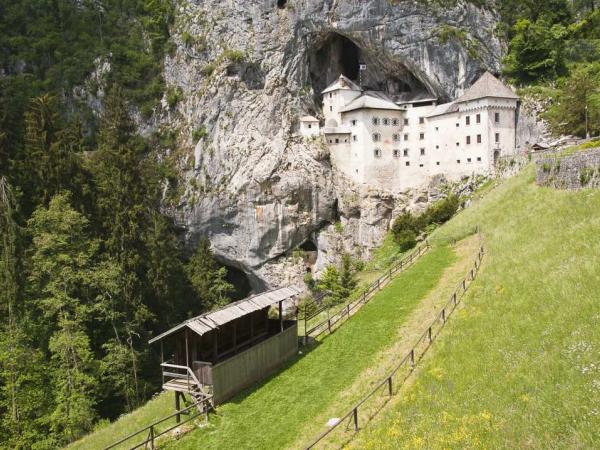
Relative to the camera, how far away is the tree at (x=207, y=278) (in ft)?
166

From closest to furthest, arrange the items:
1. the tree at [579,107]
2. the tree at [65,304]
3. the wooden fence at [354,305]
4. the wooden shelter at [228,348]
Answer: the wooden shelter at [228,348], the wooden fence at [354,305], the tree at [65,304], the tree at [579,107]

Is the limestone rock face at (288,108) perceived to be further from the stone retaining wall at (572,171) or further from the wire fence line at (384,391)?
the wire fence line at (384,391)

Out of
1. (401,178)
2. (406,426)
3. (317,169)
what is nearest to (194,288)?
(317,169)

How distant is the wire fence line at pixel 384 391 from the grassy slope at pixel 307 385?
1.77 m

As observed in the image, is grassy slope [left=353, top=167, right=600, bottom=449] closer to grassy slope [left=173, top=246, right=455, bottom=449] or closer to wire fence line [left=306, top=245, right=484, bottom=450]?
wire fence line [left=306, top=245, right=484, bottom=450]

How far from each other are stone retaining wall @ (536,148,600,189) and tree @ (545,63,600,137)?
1544cm

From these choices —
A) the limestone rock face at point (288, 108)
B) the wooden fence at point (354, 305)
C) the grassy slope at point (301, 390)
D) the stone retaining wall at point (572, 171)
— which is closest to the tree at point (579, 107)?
the limestone rock face at point (288, 108)

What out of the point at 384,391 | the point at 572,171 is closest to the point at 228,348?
the point at 384,391

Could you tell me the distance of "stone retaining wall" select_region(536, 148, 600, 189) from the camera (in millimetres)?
23703

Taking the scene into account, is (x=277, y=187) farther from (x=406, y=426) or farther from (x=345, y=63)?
(x=406, y=426)

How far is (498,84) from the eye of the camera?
49469mm

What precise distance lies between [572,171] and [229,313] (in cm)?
1929

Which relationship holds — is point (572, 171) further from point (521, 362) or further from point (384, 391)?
point (384, 391)

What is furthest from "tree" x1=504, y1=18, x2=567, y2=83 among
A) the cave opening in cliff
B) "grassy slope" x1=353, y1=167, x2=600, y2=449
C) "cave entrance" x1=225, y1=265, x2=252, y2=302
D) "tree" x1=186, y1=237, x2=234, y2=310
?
"cave entrance" x1=225, y1=265, x2=252, y2=302
